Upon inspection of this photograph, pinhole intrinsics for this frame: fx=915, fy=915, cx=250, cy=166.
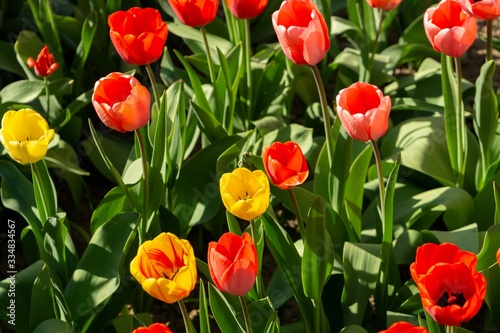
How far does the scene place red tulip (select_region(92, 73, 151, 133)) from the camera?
196 centimetres

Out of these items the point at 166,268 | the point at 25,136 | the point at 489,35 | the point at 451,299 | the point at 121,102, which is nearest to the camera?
the point at 451,299

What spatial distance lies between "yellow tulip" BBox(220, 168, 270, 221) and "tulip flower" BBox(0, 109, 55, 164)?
0.46m

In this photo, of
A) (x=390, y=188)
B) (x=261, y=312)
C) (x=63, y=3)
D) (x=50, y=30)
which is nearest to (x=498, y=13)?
(x=390, y=188)

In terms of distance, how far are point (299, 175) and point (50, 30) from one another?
5.13 ft

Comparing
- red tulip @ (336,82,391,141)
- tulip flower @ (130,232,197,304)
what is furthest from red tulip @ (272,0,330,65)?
tulip flower @ (130,232,197,304)

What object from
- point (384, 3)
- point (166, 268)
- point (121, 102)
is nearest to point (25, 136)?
point (121, 102)

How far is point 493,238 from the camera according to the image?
6.81 ft

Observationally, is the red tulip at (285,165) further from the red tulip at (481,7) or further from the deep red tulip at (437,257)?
the red tulip at (481,7)

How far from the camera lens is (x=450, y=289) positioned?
5.11ft

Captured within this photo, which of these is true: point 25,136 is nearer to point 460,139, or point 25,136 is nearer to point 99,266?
point 99,266

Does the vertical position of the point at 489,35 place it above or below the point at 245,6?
below

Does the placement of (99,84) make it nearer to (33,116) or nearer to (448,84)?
(33,116)

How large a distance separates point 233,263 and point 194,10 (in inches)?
35.4

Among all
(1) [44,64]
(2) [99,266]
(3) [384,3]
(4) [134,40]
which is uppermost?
(4) [134,40]
